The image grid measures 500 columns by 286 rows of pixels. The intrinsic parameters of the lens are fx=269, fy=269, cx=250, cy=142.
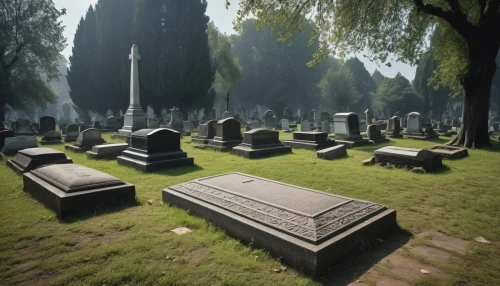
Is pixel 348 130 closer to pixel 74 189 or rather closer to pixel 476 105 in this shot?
pixel 476 105

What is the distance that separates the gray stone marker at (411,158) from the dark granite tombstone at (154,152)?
5.90 metres

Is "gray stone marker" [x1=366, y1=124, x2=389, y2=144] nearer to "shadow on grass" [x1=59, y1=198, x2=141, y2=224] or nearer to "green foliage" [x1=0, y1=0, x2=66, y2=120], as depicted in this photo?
"shadow on grass" [x1=59, y1=198, x2=141, y2=224]

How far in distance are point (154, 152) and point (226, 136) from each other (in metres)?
4.34

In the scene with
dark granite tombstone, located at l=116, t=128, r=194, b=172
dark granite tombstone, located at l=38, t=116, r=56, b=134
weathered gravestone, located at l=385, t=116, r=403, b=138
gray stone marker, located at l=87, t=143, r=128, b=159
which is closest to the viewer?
dark granite tombstone, located at l=116, t=128, r=194, b=172

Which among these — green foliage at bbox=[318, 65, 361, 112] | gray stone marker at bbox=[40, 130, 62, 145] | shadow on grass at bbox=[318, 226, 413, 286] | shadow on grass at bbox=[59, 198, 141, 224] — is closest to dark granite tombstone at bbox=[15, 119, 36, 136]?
gray stone marker at bbox=[40, 130, 62, 145]

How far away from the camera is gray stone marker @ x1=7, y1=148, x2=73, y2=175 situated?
6902mm

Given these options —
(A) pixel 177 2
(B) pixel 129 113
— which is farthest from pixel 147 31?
(B) pixel 129 113

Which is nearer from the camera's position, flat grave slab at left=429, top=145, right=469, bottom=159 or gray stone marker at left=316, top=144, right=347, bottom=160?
flat grave slab at left=429, top=145, right=469, bottom=159

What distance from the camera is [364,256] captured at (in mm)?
2955

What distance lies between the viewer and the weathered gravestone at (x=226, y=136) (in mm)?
11661

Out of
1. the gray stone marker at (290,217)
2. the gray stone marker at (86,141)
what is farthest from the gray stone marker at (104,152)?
the gray stone marker at (290,217)

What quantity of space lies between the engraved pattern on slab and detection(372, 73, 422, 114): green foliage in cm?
4364

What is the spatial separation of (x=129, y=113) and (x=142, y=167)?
11.0 meters

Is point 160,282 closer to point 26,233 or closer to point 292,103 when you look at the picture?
point 26,233
